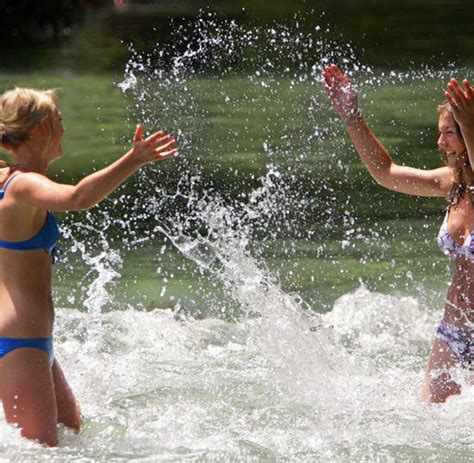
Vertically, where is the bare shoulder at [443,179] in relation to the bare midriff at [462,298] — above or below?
above

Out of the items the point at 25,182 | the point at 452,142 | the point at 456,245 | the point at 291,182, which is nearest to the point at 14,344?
the point at 25,182

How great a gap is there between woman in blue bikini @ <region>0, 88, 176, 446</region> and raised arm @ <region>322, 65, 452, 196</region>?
1.22m

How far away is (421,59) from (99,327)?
41.5 feet

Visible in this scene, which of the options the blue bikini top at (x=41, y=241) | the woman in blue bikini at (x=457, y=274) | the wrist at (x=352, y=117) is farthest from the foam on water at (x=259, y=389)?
the wrist at (x=352, y=117)

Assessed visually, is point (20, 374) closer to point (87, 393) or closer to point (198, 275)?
point (87, 393)

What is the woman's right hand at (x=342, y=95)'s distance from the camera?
5.42 meters

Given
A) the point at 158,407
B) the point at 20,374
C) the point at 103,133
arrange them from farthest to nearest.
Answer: the point at 103,133 → the point at 158,407 → the point at 20,374

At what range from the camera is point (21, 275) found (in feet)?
14.4

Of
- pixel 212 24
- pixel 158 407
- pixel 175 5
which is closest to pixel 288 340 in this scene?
pixel 158 407

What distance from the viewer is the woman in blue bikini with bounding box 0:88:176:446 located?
428cm

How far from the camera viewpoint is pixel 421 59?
59.9 ft

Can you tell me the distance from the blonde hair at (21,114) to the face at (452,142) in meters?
1.56

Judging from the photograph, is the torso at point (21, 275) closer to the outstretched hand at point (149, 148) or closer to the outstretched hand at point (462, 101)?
the outstretched hand at point (149, 148)

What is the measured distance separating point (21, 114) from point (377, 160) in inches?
63.7
